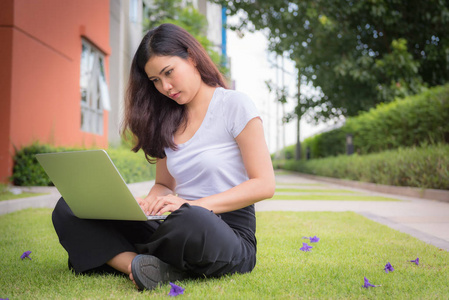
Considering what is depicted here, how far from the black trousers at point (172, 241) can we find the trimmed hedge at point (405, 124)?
25.8ft

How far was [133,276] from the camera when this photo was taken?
206 cm

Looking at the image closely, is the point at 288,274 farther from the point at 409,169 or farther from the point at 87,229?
the point at 409,169

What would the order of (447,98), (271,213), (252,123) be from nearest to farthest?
(252,123), (271,213), (447,98)

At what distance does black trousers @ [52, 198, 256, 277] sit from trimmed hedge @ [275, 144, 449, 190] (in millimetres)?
6290

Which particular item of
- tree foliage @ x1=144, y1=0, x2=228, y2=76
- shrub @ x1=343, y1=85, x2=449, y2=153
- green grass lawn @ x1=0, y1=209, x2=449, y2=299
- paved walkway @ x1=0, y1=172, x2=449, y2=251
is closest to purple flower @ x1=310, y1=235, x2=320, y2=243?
green grass lawn @ x1=0, y1=209, x2=449, y2=299

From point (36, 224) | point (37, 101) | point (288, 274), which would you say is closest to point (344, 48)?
point (37, 101)

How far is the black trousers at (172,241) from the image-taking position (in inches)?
81.4

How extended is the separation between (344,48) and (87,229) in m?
14.6

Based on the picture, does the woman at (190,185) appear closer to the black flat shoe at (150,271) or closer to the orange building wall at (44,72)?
the black flat shoe at (150,271)

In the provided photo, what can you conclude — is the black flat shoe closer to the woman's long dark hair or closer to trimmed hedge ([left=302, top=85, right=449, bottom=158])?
the woman's long dark hair

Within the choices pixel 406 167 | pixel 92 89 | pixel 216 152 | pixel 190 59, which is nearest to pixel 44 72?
pixel 92 89

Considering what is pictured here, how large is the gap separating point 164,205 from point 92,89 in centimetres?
1024

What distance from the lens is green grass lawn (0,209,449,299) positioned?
2088mm

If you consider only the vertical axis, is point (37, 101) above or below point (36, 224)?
above
